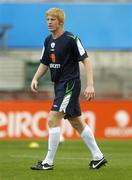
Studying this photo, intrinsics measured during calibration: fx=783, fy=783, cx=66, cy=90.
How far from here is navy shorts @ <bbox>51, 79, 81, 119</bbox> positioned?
417 inches

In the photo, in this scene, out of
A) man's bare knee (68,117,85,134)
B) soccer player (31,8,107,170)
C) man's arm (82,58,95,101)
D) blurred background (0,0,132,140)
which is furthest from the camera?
blurred background (0,0,132,140)

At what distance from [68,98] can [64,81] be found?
24cm

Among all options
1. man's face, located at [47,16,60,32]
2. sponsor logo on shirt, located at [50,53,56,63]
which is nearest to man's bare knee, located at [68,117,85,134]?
sponsor logo on shirt, located at [50,53,56,63]

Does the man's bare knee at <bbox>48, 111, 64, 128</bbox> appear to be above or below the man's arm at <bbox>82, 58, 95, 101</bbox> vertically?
below

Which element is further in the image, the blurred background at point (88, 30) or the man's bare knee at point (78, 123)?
the blurred background at point (88, 30)

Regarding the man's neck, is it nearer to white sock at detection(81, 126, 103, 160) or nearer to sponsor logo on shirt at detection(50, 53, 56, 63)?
sponsor logo on shirt at detection(50, 53, 56, 63)

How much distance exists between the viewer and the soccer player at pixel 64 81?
10.6 meters

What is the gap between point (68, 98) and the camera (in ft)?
34.9

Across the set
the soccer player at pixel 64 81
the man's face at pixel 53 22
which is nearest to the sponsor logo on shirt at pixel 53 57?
the soccer player at pixel 64 81

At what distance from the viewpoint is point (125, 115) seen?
2388cm

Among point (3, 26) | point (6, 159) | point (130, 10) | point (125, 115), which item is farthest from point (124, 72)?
point (6, 159)

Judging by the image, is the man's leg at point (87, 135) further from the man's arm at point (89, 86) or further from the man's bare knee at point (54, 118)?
the man's arm at point (89, 86)

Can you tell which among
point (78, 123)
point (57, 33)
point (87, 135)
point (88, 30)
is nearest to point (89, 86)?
point (78, 123)

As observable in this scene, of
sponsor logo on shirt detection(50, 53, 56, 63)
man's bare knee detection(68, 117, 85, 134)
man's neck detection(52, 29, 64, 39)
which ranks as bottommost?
man's bare knee detection(68, 117, 85, 134)
